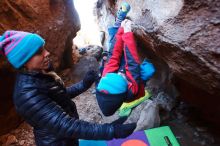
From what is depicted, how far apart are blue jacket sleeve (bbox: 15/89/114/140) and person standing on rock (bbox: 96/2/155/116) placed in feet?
1.71

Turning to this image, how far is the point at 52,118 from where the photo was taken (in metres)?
2.07

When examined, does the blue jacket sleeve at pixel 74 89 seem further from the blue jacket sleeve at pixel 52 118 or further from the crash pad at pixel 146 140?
the crash pad at pixel 146 140

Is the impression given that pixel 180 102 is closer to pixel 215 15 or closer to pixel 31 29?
pixel 215 15

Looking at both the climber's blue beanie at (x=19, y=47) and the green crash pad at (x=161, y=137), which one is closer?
the climber's blue beanie at (x=19, y=47)

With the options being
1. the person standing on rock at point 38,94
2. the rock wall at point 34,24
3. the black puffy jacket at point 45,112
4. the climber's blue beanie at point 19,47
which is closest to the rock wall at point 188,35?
the person standing on rock at point 38,94

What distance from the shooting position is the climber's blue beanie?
2.06 m

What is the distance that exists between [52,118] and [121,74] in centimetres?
113

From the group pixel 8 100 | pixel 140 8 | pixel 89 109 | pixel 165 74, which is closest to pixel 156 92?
pixel 165 74

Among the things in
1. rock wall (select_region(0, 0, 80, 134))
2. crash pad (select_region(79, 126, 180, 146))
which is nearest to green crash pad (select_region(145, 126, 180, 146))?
crash pad (select_region(79, 126, 180, 146))

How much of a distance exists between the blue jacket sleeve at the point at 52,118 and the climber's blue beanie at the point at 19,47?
29cm

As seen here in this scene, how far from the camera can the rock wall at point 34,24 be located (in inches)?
158

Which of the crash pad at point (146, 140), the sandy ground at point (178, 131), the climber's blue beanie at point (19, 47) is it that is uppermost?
the climber's blue beanie at point (19, 47)

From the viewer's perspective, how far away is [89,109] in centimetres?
487

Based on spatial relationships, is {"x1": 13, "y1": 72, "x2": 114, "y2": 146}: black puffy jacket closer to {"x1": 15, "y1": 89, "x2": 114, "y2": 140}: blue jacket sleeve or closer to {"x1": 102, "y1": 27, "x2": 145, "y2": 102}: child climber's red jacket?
{"x1": 15, "y1": 89, "x2": 114, "y2": 140}: blue jacket sleeve
